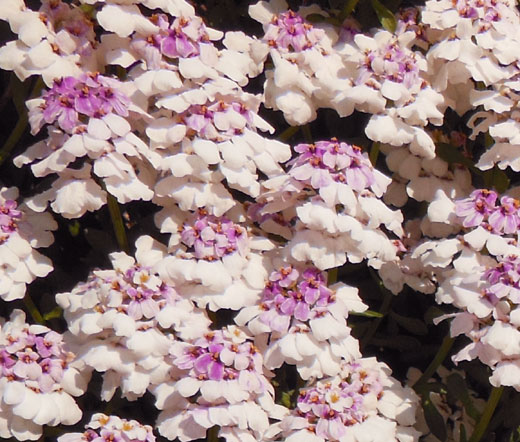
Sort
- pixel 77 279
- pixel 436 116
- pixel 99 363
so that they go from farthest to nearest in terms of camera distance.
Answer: pixel 77 279 → pixel 436 116 → pixel 99 363

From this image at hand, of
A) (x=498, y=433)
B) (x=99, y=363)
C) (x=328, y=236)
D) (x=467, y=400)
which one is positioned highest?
(x=328, y=236)

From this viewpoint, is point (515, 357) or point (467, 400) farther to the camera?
point (467, 400)

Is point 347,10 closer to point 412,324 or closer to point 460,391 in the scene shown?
point 412,324

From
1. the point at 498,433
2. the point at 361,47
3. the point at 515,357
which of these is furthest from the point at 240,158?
the point at 498,433

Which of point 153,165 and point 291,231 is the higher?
point 153,165

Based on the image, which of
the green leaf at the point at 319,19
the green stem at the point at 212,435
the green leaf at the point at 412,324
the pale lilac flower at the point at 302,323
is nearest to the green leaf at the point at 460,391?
the green leaf at the point at 412,324

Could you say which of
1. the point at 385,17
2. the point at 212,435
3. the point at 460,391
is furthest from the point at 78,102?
the point at 460,391

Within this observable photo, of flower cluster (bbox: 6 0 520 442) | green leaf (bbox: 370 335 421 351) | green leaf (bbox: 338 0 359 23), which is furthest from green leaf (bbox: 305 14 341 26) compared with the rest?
green leaf (bbox: 370 335 421 351)

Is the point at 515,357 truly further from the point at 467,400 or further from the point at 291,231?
the point at 291,231
